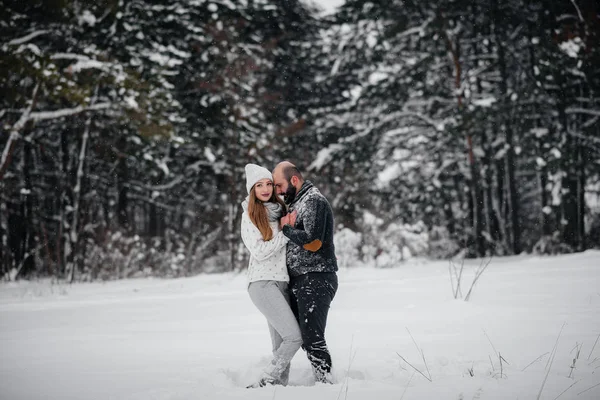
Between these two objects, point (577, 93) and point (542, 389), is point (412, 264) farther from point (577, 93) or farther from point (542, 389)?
point (542, 389)

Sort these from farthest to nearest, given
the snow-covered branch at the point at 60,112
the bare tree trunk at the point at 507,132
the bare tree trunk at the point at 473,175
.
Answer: the bare tree trunk at the point at 473,175
the bare tree trunk at the point at 507,132
the snow-covered branch at the point at 60,112

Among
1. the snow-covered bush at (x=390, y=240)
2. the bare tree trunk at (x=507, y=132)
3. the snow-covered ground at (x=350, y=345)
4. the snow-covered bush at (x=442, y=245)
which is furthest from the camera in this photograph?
the snow-covered bush at (x=442, y=245)

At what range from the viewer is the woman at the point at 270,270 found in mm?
3217

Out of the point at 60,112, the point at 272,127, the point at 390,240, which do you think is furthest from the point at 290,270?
the point at 272,127

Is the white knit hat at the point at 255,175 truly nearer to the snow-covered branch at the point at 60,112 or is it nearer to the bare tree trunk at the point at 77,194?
the snow-covered branch at the point at 60,112

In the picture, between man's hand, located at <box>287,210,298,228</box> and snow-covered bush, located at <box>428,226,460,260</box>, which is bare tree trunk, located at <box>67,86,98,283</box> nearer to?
man's hand, located at <box>287,210,298,228</box>

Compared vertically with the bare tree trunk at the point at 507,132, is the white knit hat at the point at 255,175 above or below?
below

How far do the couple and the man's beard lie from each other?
15 cm

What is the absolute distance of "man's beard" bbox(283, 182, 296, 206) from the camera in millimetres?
3615

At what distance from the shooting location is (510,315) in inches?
193

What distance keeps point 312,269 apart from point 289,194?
0.68m

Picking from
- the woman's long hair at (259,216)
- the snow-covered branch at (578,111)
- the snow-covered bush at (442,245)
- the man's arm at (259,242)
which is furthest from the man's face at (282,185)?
the snow-covered bush at (442,245)

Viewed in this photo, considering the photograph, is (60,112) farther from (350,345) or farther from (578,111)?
(578,111)

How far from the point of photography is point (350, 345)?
14.2 feet
